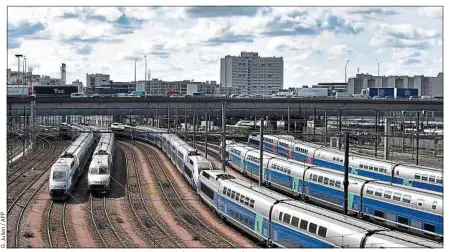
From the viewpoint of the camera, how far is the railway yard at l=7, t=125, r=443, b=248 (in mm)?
21766

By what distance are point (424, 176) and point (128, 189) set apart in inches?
751

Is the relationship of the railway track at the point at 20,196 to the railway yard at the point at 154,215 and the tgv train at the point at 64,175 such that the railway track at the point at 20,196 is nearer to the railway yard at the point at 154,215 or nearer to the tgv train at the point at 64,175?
the railway yard at the point at 154,215

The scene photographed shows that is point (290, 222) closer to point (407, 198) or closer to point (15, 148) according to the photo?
point (407, 198)

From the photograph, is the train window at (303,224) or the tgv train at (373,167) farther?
the tgv train at (373,167)

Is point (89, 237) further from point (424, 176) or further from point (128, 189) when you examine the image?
point (424, 176)

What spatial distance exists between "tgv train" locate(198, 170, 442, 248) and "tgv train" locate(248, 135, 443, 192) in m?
10.1

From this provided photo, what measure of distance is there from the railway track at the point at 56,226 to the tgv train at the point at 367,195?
13.4 meters

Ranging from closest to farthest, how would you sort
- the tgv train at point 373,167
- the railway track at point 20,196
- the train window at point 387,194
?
the train window at point 387,194
the railway track at point 20,196
the tgv train at point 373,167

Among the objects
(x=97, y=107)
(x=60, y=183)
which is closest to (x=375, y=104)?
(x=97, y=107)

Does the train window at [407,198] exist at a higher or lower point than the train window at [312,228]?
higher

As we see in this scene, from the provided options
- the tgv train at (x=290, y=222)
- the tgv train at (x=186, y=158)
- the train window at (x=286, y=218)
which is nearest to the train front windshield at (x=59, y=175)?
the tgv train at (x=186, y=158)

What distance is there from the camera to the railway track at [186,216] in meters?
25.3

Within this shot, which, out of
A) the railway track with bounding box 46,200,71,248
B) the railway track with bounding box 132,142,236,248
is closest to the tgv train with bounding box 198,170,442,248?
the railway track with bounding box 132,142,236,248

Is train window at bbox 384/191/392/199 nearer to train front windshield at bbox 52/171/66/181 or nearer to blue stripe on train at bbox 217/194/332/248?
blue stripe on train at bbox 217/194/332/248
